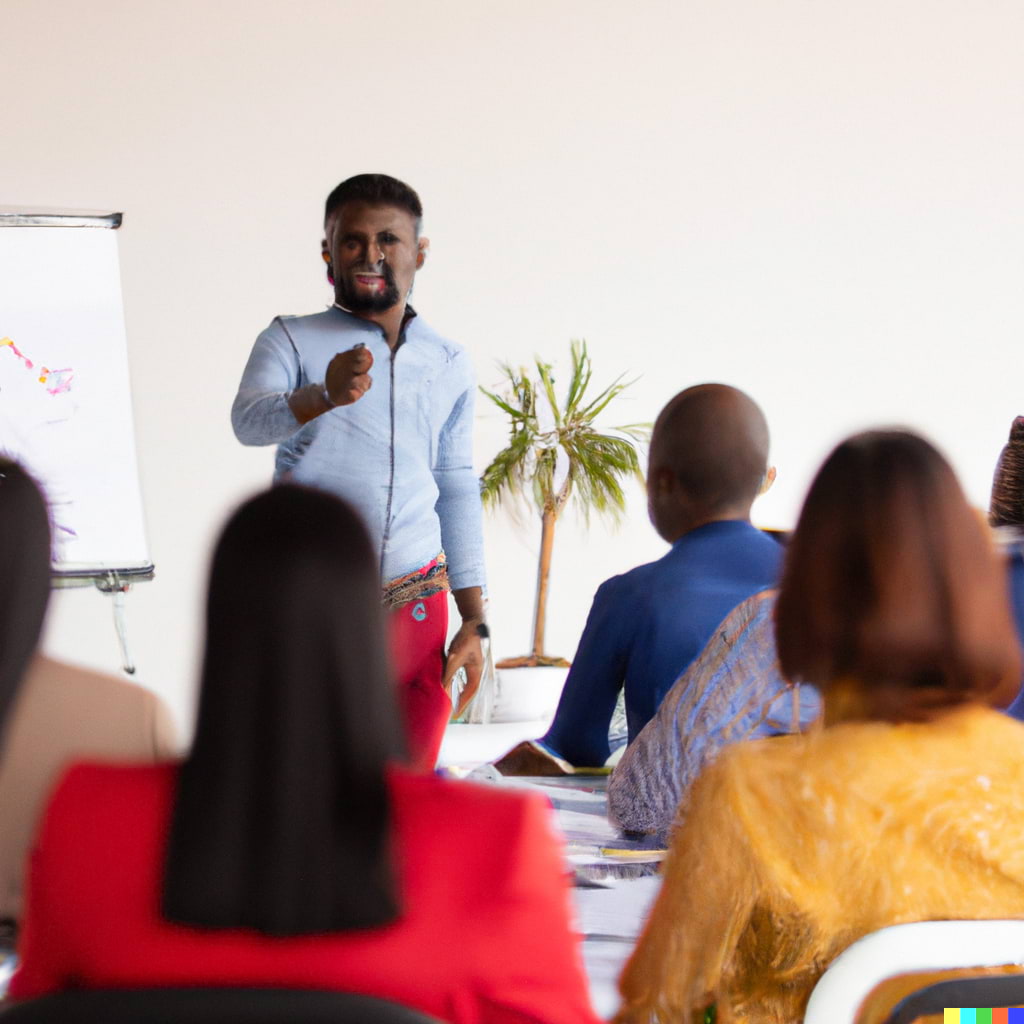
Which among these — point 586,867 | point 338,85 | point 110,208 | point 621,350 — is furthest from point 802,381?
point 586,867

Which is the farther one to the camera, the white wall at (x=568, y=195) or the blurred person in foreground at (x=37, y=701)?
the white wall at (x=568, y=195)

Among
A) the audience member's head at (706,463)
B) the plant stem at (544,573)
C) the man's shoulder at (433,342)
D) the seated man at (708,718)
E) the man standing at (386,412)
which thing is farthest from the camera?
the plant stem at (544,573)

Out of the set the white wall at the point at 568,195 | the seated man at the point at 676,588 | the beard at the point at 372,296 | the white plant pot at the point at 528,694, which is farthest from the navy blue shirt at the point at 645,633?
the white wall at the point at 568,195

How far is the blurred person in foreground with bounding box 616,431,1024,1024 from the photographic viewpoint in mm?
981

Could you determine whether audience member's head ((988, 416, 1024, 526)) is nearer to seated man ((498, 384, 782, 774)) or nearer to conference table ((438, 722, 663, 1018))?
seated man ((498, 384, 782, 774))

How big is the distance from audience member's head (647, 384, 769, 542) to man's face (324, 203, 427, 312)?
109 cm

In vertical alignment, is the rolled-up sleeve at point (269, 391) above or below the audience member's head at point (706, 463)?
above

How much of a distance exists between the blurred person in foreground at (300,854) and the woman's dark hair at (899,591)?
34 cm

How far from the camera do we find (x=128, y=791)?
82 centimetres

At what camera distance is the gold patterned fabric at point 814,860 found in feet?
3.21

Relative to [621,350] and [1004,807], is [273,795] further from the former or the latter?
[621,350]

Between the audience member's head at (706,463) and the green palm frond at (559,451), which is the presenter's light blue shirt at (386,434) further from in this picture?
the green palm frond at (559,451)

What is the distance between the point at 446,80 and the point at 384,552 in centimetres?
312

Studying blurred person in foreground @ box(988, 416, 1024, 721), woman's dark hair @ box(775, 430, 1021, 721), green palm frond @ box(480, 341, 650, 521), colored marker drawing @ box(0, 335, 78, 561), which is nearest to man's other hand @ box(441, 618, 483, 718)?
blurred person in foreground @ box(988, 416, 1024, 721)
